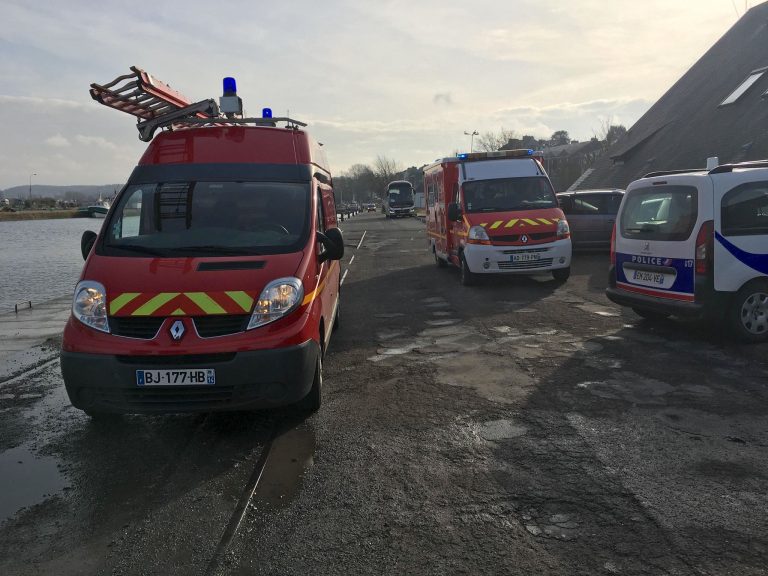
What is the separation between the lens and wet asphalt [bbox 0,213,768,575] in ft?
10.0

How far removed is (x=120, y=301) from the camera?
4.52 m

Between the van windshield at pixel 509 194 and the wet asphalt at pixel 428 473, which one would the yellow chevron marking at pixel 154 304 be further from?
the van windshield at pixel 509 194

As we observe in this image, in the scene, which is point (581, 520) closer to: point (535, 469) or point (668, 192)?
point (535, 469)

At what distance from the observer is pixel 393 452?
4.29m

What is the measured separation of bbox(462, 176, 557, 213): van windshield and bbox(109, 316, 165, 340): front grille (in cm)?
869

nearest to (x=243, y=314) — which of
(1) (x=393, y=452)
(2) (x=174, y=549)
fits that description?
(1) (x=393, y=452)

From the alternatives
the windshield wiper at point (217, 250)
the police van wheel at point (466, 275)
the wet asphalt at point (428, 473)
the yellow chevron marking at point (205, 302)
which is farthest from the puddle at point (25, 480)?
the police van wheel at point (466, 275)

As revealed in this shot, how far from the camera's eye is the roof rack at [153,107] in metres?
6.67

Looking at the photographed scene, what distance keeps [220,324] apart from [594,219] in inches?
554

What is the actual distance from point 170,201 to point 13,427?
2215 millimetres

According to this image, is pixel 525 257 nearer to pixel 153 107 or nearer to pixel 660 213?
pixel 660 213

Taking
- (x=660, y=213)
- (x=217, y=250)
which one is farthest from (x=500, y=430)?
(x=660, y=213)

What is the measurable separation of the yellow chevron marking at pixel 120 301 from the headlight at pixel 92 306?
62mm

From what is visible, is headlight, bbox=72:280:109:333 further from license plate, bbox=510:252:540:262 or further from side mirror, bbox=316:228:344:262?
license plate, bbox=510:252:540:262
